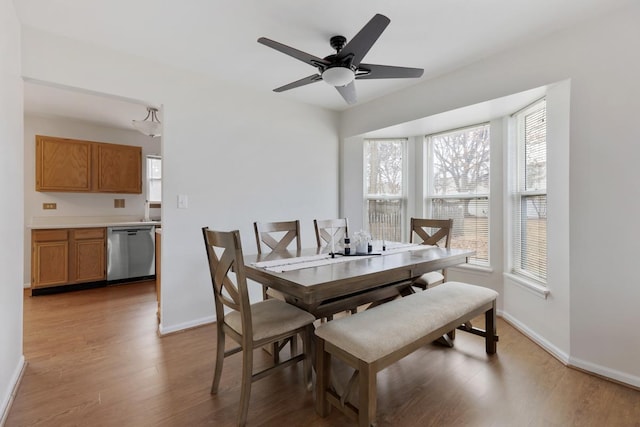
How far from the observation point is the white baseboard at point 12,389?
5.17ft

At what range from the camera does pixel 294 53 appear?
5.69ft

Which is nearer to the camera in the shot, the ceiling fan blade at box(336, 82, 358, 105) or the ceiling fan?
the ceiling fan

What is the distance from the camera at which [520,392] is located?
5.94ft

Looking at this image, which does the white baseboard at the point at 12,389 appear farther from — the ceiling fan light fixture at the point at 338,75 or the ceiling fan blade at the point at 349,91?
the ceiling fan blade at the point at 349,91

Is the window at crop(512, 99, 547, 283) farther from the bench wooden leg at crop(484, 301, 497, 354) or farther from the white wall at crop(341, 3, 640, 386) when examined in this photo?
the bench wooden leg at crop(484, 301, 497, 354)

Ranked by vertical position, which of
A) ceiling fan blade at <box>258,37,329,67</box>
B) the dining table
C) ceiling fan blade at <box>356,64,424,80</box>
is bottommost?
the dining table

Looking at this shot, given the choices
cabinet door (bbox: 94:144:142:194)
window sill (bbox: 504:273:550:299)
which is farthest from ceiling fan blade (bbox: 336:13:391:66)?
cabinet door (bbox: 94:144:142:194)

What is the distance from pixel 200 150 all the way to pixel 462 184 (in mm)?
2963

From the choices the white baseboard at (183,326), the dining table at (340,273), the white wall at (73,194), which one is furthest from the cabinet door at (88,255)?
the dining table at (340,273)

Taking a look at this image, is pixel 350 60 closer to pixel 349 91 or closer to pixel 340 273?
pixel 349 91

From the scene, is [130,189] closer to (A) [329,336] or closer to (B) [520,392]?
(A) [329,336]

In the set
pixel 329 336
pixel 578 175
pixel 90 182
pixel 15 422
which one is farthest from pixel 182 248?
pixel 578 175

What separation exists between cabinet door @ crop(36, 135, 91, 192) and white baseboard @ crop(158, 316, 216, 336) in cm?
291

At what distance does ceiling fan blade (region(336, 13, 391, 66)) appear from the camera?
58.0 inches
